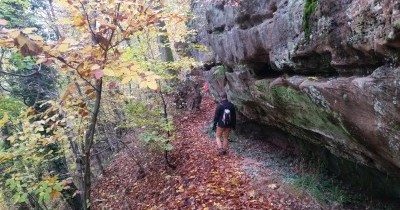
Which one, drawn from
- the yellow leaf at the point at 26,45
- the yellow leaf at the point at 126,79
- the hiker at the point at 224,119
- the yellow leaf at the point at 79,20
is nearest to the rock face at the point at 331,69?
the hiker at the point at 224,119

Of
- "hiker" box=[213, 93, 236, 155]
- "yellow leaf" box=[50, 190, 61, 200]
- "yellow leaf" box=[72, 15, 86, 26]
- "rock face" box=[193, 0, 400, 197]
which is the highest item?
"yellow leaf" box=[72, 15, 86, 26]

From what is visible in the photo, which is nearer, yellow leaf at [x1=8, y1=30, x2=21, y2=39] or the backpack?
yellow leaf at [x1=8, y1=30, x2=21, y2=39]

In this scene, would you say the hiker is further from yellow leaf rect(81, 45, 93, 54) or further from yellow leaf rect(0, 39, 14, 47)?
yellow leaf rect(0, 39, 14, 47)

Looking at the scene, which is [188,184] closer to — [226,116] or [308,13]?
[226,116]

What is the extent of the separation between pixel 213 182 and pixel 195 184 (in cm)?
57

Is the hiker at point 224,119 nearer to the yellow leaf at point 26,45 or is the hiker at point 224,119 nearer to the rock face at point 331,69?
the rock face at point 331,69

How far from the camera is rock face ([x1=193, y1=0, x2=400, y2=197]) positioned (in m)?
4.20

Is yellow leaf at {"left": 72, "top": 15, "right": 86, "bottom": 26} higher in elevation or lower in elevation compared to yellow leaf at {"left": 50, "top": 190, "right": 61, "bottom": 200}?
higher

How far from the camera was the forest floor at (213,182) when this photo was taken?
7.14m

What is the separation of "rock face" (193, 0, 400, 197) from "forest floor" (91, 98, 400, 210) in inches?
46.9

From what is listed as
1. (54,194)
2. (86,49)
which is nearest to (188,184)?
(54,194)

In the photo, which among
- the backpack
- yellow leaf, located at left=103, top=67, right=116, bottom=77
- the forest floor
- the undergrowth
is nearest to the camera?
yellow leaf, located at left=103, top=67, right=116, bottom=77

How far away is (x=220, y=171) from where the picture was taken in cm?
901

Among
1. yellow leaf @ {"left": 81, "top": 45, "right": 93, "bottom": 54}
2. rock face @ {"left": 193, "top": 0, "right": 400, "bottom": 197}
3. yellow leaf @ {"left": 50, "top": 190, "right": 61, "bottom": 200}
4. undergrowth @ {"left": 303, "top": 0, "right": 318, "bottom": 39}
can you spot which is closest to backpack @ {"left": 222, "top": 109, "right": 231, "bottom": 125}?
rock face @ {"left": 193, "top": 0, "right": 400, "bottom": 197}
